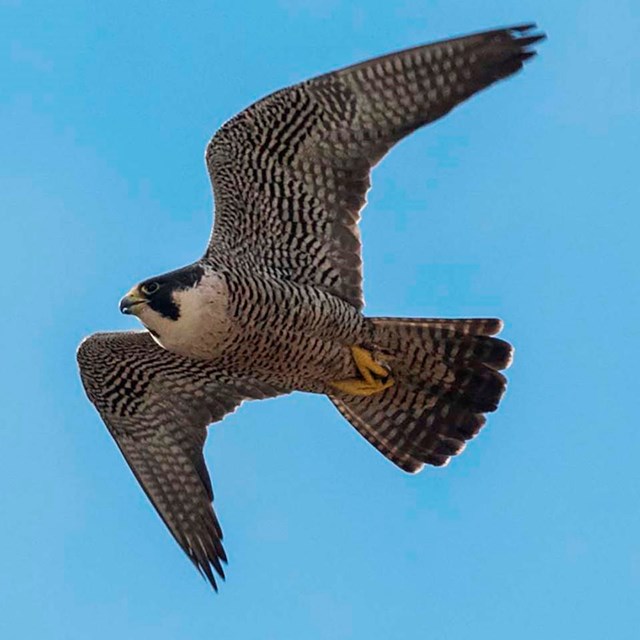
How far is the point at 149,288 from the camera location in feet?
45.0

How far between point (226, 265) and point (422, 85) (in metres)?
2.14

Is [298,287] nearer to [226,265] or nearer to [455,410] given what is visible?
[226,265]

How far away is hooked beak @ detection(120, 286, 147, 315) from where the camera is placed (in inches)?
539

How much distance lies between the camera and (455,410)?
14.8 metres

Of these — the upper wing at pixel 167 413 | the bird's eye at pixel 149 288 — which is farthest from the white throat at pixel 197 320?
the upper wing at pixel 167 413

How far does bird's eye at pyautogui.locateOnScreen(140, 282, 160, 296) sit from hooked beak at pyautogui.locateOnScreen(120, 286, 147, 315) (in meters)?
0.05

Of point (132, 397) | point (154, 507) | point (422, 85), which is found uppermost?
point (422, 85)

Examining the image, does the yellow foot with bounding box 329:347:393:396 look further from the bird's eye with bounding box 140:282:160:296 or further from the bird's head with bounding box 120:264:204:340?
the bird's eye with bounding box 140:282:160:296

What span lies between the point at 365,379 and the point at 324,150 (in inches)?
76.8

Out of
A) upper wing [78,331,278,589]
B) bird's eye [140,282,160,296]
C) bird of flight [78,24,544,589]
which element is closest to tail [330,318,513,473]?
bird of flight [78,24,544,589]

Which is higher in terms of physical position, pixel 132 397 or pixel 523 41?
pixel 523 41

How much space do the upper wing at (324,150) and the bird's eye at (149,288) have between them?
62 cm

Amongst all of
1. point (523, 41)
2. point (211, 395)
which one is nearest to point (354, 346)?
point (211, 395)

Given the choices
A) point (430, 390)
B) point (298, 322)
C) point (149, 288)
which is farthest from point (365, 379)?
point (149, 288)
